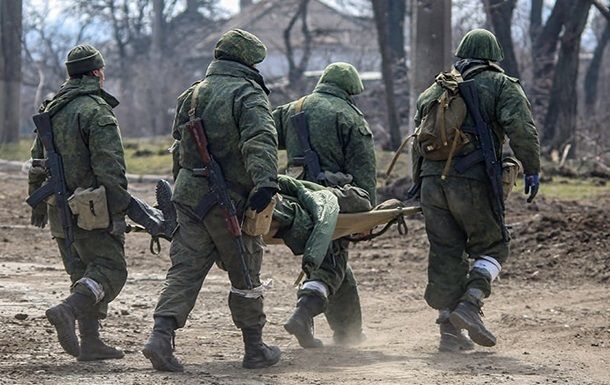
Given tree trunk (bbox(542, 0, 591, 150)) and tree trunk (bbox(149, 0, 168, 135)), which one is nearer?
tree trunk (bbox(542, 0, 591, 150))

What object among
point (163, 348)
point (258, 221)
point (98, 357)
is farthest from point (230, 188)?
point (98, 357)

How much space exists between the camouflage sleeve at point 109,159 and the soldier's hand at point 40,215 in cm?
65

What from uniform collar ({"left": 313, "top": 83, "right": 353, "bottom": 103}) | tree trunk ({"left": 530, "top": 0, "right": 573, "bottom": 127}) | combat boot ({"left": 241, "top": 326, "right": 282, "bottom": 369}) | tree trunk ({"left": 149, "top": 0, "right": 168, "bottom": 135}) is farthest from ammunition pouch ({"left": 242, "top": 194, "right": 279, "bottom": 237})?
tree trunk ({"left": 149, "top": 0, "right": 168, "bottom": 135})

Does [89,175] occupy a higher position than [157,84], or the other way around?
[89,175]

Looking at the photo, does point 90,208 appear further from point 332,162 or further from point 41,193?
point 332,162

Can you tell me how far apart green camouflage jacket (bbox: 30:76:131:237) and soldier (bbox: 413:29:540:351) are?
7.06 ft

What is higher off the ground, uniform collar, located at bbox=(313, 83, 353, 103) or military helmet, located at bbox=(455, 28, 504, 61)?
military helmet, located at bbox=(455, 28, 504, 61)

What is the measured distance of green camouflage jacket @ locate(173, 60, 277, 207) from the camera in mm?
8438

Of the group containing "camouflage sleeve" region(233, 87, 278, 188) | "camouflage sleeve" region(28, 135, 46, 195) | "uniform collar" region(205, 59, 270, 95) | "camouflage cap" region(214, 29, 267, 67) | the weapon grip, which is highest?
"camouflage cap" region(214, 29, 267, 67)

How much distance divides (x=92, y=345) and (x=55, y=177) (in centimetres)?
109

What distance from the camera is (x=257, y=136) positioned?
8367mm

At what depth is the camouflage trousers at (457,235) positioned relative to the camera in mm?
9641

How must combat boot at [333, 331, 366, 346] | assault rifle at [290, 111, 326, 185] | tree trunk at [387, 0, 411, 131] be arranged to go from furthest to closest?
tree trunk at [387, 0, 411, 131], combat boot at [333, 331, 366, 346], assault rifle at [290, 111, 326, 185]

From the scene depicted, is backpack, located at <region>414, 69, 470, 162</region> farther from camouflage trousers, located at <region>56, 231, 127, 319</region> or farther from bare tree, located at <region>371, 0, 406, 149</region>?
bare tree, located at <region>371, 0, 406, 149</region>
